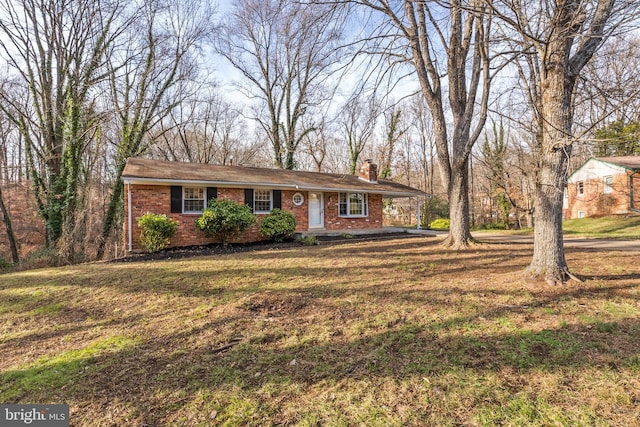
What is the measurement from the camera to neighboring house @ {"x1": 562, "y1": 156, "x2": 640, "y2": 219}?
711 inches

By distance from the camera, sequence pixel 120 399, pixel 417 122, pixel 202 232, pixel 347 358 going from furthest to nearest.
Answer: pixel 417 122
pixel 202 232
pixel 347 358
pixel 120 399

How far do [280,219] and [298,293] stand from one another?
24.4 ft

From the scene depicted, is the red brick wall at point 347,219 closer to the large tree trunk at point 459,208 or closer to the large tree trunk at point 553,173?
the large tree trunk at point 459,208

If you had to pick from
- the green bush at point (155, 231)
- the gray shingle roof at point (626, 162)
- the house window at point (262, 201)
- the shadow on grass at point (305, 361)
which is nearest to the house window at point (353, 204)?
the house window at point (262, 201)

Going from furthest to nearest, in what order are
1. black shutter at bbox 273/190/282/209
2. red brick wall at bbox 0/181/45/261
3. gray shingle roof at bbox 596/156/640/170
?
gray shingle roof at bbox 596/156/640/170 → red brick wall at bbox 0/181/45/261 → black shutter at bbox 273/190/282/209

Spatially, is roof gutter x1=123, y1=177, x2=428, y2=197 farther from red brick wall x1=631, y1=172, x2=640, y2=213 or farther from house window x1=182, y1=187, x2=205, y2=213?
red brick wall x1=631, y1=172, x2=640, y2=213

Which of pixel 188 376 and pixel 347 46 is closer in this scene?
pixel 188 376

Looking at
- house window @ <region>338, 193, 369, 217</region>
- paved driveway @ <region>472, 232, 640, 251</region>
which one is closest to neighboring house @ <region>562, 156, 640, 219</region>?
paved driveway @ <region>472, 232, 640, 251</region>

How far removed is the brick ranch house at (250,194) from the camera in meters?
10.3

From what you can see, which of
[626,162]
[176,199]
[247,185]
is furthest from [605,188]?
[176,199]

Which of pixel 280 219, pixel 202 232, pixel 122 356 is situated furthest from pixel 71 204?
pixel 122 356

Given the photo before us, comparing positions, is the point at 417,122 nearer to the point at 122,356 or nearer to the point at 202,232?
the point at 202,232

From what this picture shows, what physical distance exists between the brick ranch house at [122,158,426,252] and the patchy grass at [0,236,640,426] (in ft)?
16.5

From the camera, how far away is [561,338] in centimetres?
304
